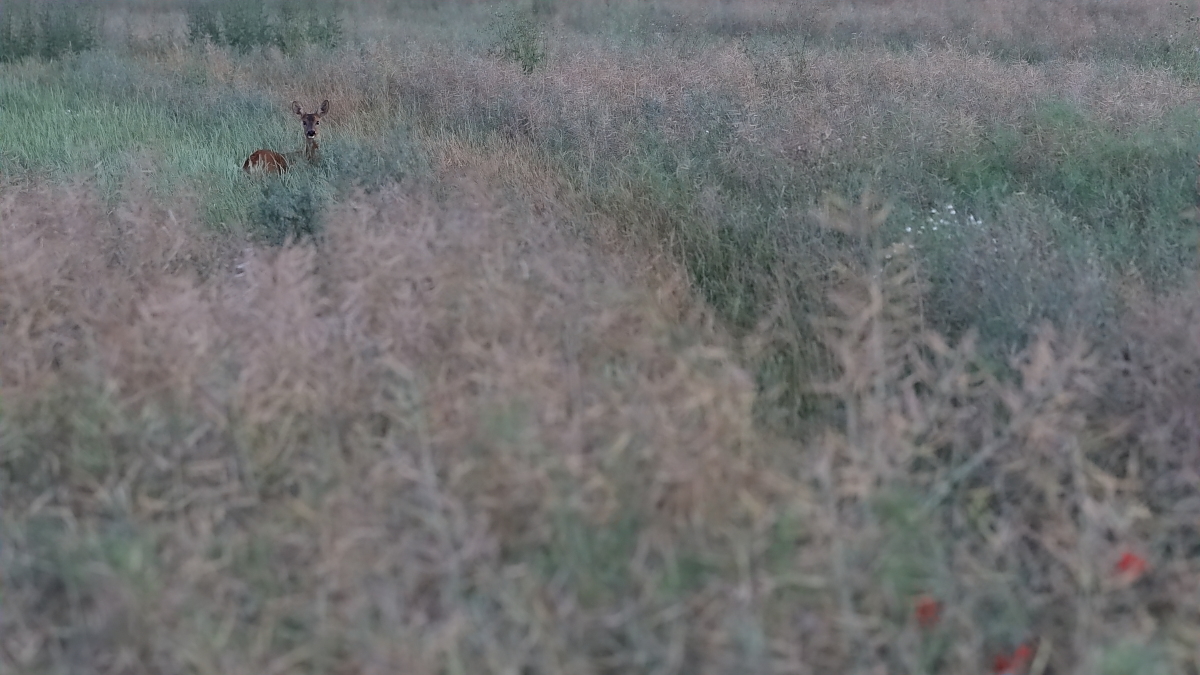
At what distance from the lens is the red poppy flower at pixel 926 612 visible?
Result: 2584 millimetres

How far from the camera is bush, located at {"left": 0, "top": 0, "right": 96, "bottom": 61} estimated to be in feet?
38.3

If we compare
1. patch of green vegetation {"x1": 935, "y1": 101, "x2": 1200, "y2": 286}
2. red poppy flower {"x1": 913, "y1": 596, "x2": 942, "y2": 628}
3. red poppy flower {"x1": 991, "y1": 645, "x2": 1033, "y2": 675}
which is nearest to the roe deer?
patch of green vegetation {"x1": 935, "y1": 101, "x2": 1200, "y2": 286}

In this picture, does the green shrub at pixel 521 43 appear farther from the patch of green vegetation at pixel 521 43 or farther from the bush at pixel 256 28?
the bush at pixel 256 28

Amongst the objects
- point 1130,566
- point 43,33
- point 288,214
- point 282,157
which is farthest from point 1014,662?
point 43,33

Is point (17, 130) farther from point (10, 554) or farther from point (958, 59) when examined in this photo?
point (958, 59)

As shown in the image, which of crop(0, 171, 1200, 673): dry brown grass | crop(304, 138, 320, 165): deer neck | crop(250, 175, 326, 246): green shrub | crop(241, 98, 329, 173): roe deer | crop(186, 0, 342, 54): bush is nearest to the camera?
crop(0, 171, 1200, 673): dry brown grass

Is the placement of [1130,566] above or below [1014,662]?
above

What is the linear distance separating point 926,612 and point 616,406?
0.95 meters

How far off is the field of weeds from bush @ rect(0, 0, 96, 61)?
19.9ft

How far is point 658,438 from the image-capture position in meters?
2.85

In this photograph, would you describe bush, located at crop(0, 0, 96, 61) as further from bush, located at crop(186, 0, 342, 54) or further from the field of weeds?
the field of weeds

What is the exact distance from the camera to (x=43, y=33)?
1193cm

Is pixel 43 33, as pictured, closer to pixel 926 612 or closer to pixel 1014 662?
pixel 926 612

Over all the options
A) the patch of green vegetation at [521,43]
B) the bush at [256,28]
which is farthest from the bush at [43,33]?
the patch of green vegetation at [521,43]
